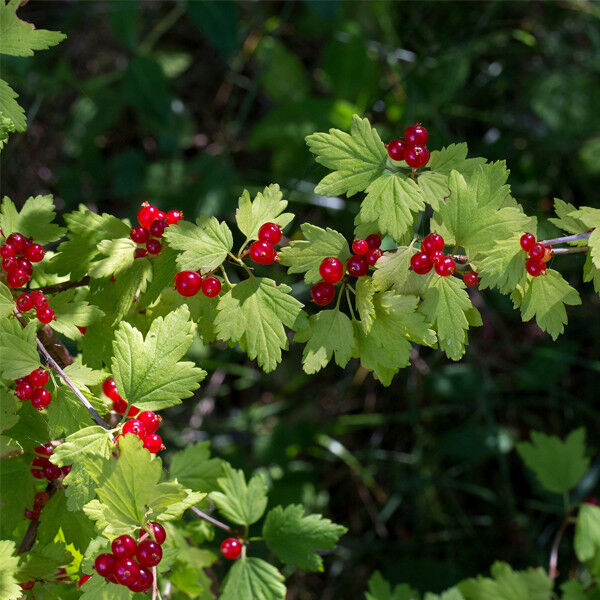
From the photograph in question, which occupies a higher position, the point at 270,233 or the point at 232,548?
the point at 270,233

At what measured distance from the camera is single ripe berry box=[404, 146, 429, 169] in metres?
1.11

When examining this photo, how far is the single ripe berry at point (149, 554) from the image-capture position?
1.00 m

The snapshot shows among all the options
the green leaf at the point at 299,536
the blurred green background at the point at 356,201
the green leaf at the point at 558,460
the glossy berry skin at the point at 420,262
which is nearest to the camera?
the glossy berry skin at the point at 420,262

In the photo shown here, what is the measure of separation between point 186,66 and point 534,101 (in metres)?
1.92

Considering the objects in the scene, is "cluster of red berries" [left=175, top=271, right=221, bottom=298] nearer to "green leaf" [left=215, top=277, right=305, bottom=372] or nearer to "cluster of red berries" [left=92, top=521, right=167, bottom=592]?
"green leaf" [left=215, top=277, right=305, bottom=372]

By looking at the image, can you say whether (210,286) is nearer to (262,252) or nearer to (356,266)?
(262,252)

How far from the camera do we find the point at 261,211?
117 centimetres

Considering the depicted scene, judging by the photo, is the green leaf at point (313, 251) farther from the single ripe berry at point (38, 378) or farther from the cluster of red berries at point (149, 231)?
the single ripe berry at point (38, 378)

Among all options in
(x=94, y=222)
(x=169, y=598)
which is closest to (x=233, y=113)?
(x=94, y=222)

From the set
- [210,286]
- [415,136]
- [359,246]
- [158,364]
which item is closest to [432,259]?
[359,246]

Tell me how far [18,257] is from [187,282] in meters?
0.35

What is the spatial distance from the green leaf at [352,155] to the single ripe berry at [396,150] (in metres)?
0.03

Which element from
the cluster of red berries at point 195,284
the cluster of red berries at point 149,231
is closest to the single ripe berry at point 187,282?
the cluster of red berries at point 195,284

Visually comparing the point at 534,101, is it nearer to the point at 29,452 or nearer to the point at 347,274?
the point at 347,274
